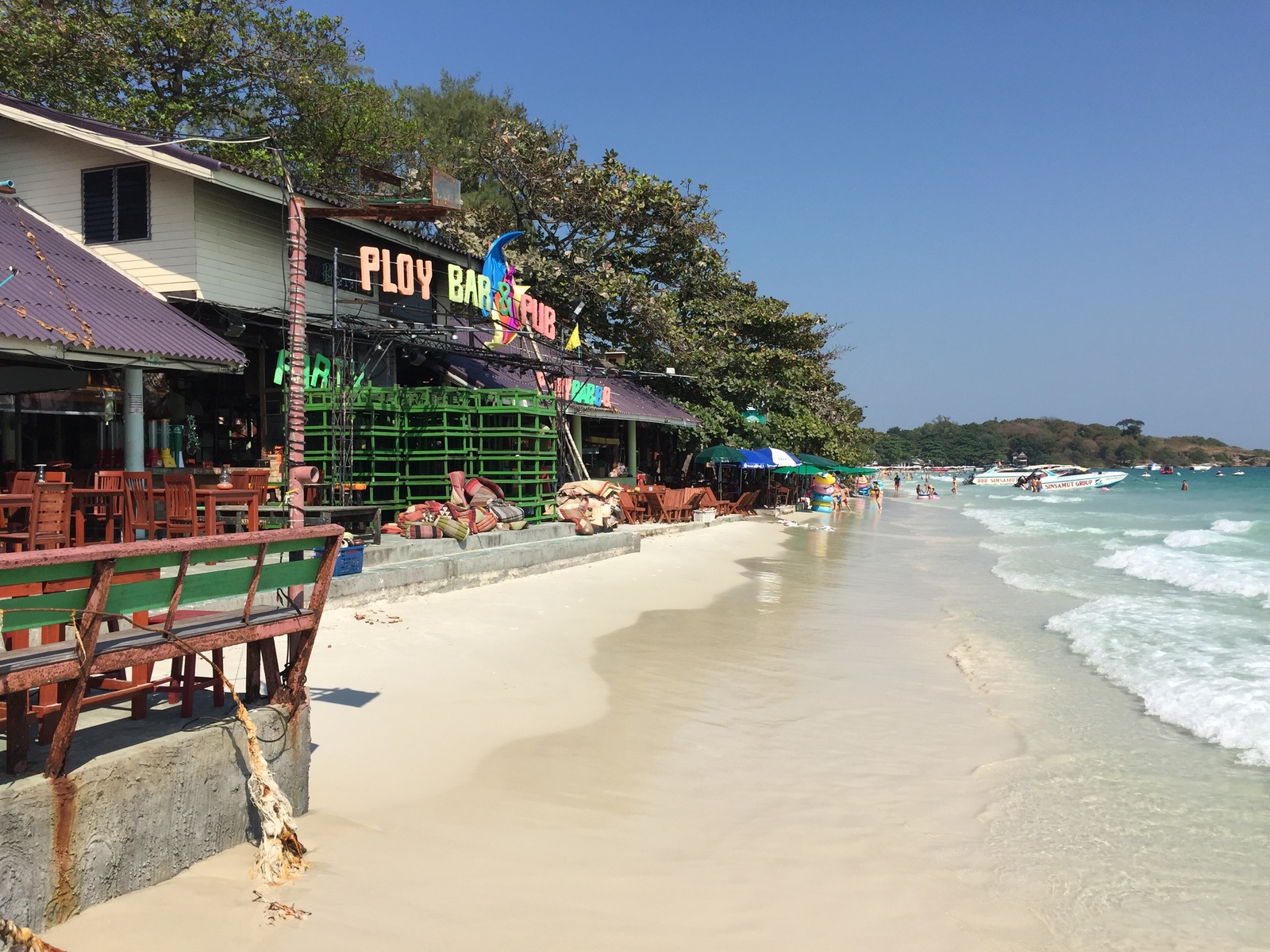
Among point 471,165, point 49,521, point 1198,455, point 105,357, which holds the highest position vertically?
point 471,165

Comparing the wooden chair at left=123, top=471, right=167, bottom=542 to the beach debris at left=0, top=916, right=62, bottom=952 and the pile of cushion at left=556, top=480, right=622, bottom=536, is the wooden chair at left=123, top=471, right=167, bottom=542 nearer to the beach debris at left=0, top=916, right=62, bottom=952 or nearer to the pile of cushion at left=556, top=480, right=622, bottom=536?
the beach debris at left=0, top=916, right=62, bottom=952

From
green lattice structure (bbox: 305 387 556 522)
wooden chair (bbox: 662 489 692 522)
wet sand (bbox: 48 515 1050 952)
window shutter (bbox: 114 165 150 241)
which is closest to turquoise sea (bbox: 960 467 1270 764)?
wet sand (bbox: 48 515 1050 952)

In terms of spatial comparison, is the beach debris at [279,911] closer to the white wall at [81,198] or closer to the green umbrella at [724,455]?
the white wall at [81,198]

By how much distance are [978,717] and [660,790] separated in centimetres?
345

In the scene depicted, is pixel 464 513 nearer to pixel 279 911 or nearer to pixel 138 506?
pixel 138 506

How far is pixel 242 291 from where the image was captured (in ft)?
46.6

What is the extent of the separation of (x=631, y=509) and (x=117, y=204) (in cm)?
1248

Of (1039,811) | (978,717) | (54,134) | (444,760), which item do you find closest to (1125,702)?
(978,717)

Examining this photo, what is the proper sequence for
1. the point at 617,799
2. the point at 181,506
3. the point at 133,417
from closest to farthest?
the point at 617,799
the point at 181,506
the point at 133,417

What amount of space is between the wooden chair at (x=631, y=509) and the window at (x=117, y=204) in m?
11.7

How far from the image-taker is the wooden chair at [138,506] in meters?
8.02

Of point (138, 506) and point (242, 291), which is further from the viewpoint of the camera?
point (242, 291)

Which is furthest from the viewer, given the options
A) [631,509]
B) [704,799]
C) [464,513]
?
[631,509]

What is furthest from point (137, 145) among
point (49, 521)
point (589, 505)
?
point (589, 505)
